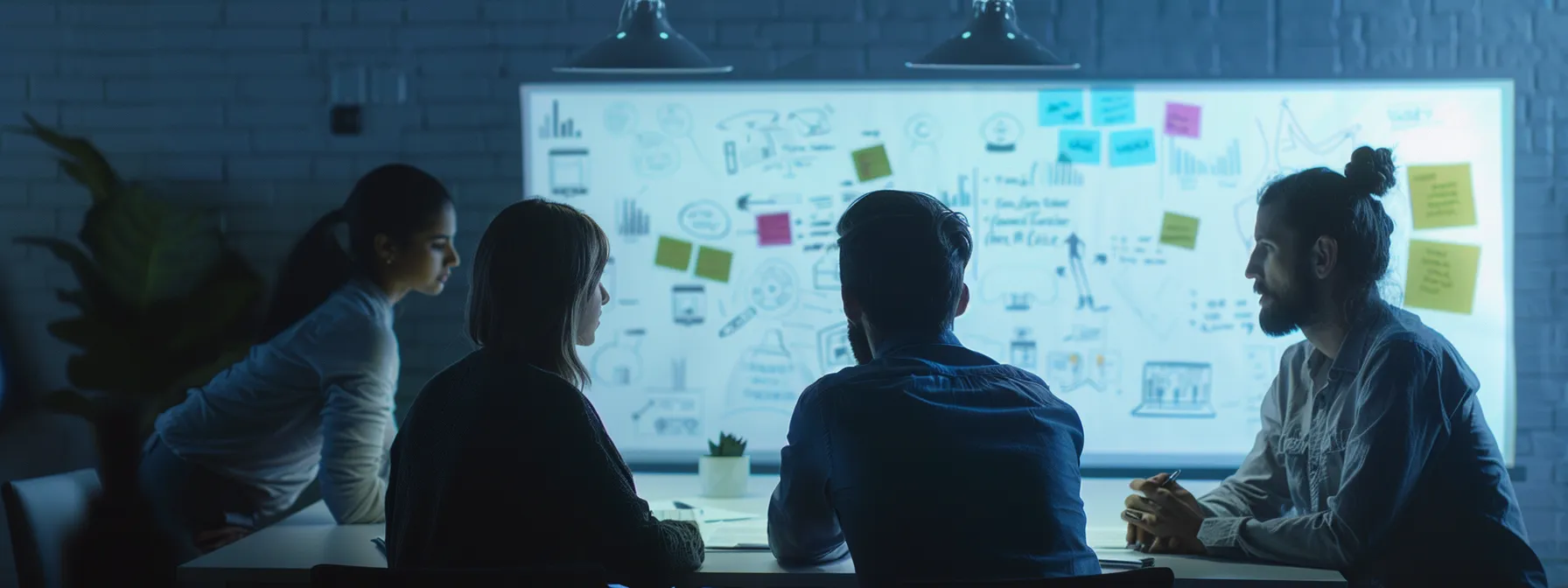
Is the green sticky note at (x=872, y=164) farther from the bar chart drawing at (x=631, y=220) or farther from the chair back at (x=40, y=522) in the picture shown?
the chair back at (x=40, y=522)

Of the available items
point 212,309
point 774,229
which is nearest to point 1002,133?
point 774,229

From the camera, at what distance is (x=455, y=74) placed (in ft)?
10.7

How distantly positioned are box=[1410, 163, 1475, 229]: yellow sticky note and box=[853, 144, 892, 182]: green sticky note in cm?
137

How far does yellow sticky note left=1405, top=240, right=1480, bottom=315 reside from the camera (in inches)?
121

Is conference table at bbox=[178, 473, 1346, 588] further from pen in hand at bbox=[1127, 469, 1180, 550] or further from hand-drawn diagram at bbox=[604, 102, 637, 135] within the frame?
hand-drawn diagram at bbox=[604, 102, 637, 135]

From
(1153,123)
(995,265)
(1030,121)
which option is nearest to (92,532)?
(995,265)

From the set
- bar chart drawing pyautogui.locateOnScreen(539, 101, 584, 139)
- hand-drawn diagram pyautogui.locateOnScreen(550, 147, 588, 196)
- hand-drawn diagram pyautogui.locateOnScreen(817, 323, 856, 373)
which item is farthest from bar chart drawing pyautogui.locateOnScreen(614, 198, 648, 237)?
hand-drawn diagram pyautogui.locateOnScreen(817, 323, 856, 373)

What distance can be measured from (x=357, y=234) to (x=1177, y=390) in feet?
6.78

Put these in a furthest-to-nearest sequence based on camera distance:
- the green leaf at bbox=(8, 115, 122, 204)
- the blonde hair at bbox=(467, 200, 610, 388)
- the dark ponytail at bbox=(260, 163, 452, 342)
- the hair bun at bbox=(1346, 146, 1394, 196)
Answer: the green leaf at bbox=(8, 115, 122, 204)
the dark ponytail at bbox=(260, 163, 452, 342)
the hair bun at bbox=(1346, 146, 1394, 196)
the blonde hair at bbox=(467, 200, 610, 388)

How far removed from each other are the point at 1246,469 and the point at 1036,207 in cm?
107

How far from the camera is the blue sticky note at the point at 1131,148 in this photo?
10.2ft

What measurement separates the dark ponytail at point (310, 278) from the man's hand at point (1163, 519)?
1.70 metres

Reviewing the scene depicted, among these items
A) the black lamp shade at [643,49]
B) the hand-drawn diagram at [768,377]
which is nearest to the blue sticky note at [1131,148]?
the hand-drawn diagram at [768,377]

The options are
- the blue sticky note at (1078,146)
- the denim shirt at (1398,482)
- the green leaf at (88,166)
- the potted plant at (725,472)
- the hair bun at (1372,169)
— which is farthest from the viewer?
the blue sticky note at (1078,146)
